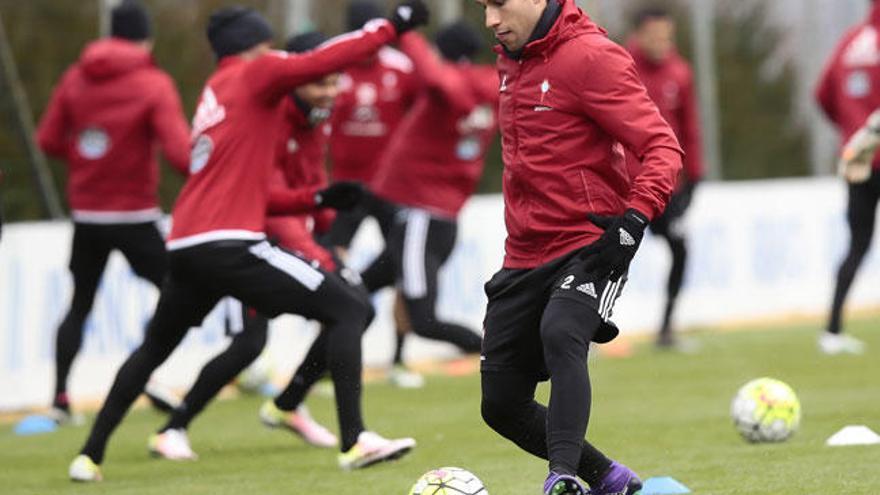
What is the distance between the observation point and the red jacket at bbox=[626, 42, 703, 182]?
15.4m

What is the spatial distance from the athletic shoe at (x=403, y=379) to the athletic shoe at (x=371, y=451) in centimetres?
500

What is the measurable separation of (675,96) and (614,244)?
28.7 feet

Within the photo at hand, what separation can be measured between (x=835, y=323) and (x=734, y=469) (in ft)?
19.7

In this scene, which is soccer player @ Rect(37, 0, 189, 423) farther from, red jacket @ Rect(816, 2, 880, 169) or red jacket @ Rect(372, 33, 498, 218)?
red jacket @ Rect(816, 2, 880, 169)

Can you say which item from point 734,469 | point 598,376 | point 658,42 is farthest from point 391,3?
point 734,469

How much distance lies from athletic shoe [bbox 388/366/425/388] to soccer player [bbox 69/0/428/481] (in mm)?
4828

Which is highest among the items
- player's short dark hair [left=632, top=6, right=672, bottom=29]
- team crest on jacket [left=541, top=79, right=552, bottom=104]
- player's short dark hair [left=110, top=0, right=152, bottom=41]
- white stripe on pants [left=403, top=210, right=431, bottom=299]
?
team crest on jacket [left=541, top=79, right=552, bottom=104]

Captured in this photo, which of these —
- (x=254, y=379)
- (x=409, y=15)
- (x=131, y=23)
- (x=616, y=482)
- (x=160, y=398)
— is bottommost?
(x=254, y=379)

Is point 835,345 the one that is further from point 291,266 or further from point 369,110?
point 291,266

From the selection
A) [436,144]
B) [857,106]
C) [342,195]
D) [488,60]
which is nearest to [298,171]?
[342,195]

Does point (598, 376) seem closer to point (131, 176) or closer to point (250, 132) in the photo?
point (131, 176)

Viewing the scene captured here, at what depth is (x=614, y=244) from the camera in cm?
689

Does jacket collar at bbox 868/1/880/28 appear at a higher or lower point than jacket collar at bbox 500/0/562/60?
lower

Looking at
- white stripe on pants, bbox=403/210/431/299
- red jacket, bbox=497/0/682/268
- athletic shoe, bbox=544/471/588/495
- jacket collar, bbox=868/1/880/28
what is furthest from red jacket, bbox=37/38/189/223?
athletic shoe, bbox=544/471/588/495
